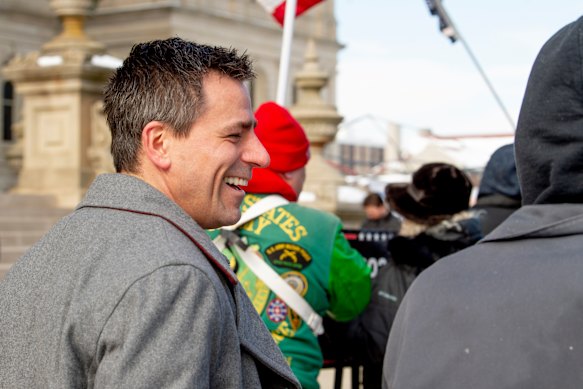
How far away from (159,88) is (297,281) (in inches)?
78.5

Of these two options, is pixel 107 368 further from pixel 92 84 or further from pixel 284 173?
pixel 92 84

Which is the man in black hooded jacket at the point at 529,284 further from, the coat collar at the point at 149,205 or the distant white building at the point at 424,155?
the distant white building at the point at 424,155

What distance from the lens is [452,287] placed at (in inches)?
84.4

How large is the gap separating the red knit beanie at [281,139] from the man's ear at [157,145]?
7.04 ft

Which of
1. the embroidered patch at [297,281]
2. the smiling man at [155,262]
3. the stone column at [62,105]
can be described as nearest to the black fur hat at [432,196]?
the embroidered patch at [297,281]

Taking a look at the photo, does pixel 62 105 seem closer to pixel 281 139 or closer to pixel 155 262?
pixel 281 139

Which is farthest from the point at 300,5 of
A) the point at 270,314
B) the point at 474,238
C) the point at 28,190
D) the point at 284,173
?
the point at 28,190

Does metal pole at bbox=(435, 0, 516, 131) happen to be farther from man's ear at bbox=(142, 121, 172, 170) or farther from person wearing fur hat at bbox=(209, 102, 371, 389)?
man's ear at bbox=(142, 121, 172, 170)

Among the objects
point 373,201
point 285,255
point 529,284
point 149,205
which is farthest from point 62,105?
point 529,284

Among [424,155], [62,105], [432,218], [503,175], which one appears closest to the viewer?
[432,218]

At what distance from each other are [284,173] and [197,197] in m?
2.17

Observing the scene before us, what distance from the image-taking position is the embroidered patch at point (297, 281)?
406cm

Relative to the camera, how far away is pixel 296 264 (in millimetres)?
4066

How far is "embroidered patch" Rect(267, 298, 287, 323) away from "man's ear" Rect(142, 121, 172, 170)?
6.28 feet
